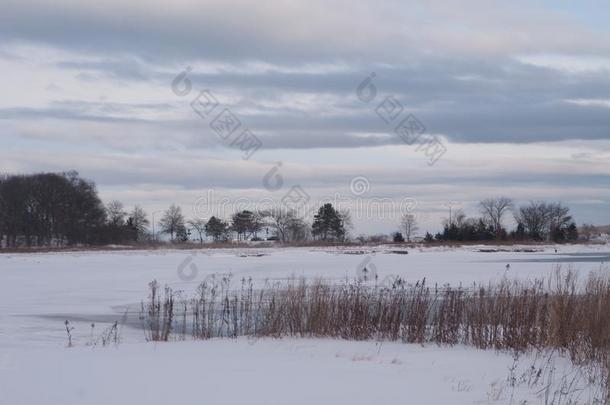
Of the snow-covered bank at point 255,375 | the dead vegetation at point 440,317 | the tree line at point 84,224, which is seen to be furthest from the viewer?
the tree line at point 84,224

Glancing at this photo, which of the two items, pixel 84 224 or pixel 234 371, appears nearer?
pixel 234 371

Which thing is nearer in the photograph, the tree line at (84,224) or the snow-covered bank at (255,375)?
the snow-covered bank at (255,375)

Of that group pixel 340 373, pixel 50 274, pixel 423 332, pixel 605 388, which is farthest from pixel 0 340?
pixel 50 274

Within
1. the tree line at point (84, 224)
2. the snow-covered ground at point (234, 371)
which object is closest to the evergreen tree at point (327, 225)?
the tree line at point (84, 224)

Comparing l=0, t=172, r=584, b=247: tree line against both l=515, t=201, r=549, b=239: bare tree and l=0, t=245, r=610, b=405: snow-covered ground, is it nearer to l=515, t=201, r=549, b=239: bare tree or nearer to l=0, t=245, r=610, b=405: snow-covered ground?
l=515, t=201, r=549, b=239: bare tree

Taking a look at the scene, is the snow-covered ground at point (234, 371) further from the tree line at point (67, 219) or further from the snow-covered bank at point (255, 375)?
the tree line at point (67, 219)

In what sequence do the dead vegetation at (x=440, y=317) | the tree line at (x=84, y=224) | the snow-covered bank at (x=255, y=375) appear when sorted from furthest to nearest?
the tree line at (x=84, y=224) → the dead vegetation at (x=440, y=317) → the snow-covered bank at (x=255, y=375)

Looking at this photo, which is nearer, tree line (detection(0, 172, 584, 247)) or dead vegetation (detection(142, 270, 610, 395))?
dead vegetation (detection(142, 270, 610, 395))

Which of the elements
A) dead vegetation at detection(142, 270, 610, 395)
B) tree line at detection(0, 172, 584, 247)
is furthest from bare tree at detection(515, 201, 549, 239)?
dead vegetation at detection(142, 270, 610, 395)

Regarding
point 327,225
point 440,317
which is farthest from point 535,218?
point 440,317

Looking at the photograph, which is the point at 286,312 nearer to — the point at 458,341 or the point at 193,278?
the point at 458,341

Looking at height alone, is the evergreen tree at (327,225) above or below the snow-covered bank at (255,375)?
above

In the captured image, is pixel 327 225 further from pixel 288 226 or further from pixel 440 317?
pixel 440 317

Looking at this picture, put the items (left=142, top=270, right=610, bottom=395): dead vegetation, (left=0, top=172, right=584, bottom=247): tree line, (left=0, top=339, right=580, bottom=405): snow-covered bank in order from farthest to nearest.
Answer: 1. (left=0, top=172, right=584, bottom=247): tree line
2. (left=142, top=270, right=610, bottom=395): dead vegetation
3. (left=0, top=339, right=580, bottom=405): snow-covered bank
